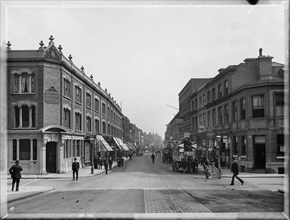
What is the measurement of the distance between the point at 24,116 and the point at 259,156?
21.3 meters

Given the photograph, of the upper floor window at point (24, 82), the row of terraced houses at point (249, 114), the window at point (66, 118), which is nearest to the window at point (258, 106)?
the row of terraced houses at point (249, 114)

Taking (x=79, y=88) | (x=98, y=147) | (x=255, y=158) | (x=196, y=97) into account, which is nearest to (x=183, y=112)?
(x=196, y=97)

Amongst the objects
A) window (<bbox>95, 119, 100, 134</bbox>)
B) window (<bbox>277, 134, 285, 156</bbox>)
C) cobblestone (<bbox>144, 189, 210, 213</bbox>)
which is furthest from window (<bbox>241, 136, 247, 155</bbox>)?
window (<bbox>95, 119, 100, 134</bbox>)

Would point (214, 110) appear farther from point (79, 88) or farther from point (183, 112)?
point (183, 112)

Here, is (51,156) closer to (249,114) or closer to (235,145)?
(235,145)

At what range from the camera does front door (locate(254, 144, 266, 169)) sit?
1155 inches

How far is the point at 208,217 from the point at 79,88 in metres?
30.4

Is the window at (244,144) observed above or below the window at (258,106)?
below

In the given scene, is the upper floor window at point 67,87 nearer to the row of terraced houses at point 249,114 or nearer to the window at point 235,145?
the row of terraced houses at point 249,114

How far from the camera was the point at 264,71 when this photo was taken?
33.3 metres

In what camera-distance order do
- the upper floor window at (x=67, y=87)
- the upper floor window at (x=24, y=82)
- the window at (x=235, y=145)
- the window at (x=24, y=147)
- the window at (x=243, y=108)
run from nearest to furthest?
the window at (x=24, y=147), the upper floor window at (x=24, y=82), the window at (x=243, y=108), the upper floor window at (x=67, y=87), the window at (x=235, y=145)

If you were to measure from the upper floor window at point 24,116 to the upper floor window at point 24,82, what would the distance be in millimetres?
1524

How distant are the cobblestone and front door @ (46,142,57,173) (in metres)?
16.5

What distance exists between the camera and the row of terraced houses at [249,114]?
92.7 feet
